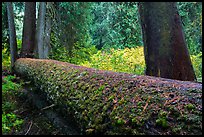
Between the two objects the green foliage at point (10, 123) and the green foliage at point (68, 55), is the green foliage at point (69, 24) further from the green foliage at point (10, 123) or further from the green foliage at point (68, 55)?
the green foliage at point (10, 123)

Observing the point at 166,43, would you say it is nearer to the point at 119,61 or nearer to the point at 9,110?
the point at 9,110

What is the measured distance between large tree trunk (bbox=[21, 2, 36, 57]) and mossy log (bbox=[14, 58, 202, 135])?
665cm

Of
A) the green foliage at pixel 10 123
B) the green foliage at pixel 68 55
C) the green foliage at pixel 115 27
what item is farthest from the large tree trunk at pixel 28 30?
the green foliage at pixel 115 27

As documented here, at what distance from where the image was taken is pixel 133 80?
277cm

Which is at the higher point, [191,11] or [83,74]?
[191,11]

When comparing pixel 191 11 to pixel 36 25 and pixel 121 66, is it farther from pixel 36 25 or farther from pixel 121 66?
pixel 36 25

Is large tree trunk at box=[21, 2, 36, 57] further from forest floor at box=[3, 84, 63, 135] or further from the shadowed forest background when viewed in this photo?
forest floor at box=[3, 84, 63, 135]

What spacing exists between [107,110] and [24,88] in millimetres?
4241

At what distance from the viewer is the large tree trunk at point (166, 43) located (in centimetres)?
461

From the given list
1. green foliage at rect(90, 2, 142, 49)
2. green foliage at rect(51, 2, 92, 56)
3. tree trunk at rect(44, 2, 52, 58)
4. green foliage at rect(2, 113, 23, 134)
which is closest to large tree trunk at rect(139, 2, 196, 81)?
green foliage at rect(2, 113, 23, 134)

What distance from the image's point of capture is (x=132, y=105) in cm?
215

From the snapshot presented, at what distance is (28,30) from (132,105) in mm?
8250

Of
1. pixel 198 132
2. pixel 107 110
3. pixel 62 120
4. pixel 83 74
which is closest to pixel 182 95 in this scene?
pixel 198 132

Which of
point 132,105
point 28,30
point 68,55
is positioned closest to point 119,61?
point 68,55
